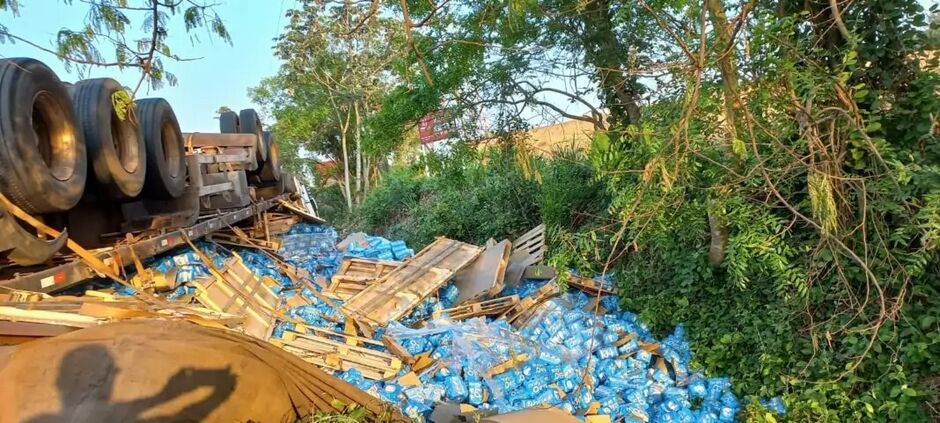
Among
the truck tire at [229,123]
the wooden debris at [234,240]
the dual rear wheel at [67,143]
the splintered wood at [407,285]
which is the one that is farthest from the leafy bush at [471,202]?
the dual rear wheel at [67,143]

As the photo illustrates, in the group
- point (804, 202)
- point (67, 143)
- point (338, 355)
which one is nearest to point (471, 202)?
point (338, 355)

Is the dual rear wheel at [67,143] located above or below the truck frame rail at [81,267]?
above

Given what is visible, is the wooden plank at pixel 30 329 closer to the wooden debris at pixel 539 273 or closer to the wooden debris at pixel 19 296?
the wooden debris at pixel 19 296

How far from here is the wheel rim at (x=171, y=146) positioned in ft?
17.8

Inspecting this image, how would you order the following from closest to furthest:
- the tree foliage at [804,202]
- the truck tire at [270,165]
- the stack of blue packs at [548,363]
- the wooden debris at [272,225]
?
the tree foliage at [804,202] < the stack of blue packs at [548,363] < the wooden debris at [272,225] < the truck tire at [270,165]

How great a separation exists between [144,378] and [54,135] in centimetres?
276

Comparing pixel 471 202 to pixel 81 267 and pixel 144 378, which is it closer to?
pixel 81 267

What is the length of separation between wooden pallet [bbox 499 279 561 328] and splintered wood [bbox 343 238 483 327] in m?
0.93

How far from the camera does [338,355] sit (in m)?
4.93

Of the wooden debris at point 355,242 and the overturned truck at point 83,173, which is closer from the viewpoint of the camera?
the overturned truck at point 83,173

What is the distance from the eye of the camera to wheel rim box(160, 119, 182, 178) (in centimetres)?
541

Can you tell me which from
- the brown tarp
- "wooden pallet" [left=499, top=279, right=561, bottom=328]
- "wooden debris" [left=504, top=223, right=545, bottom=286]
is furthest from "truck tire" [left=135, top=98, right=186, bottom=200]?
"wooden debris" [left=504, top=223, right=545, bottom=286]

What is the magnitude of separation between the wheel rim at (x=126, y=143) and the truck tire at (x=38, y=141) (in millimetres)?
620

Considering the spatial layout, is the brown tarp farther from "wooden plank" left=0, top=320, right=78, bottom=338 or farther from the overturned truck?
the overturned truck
